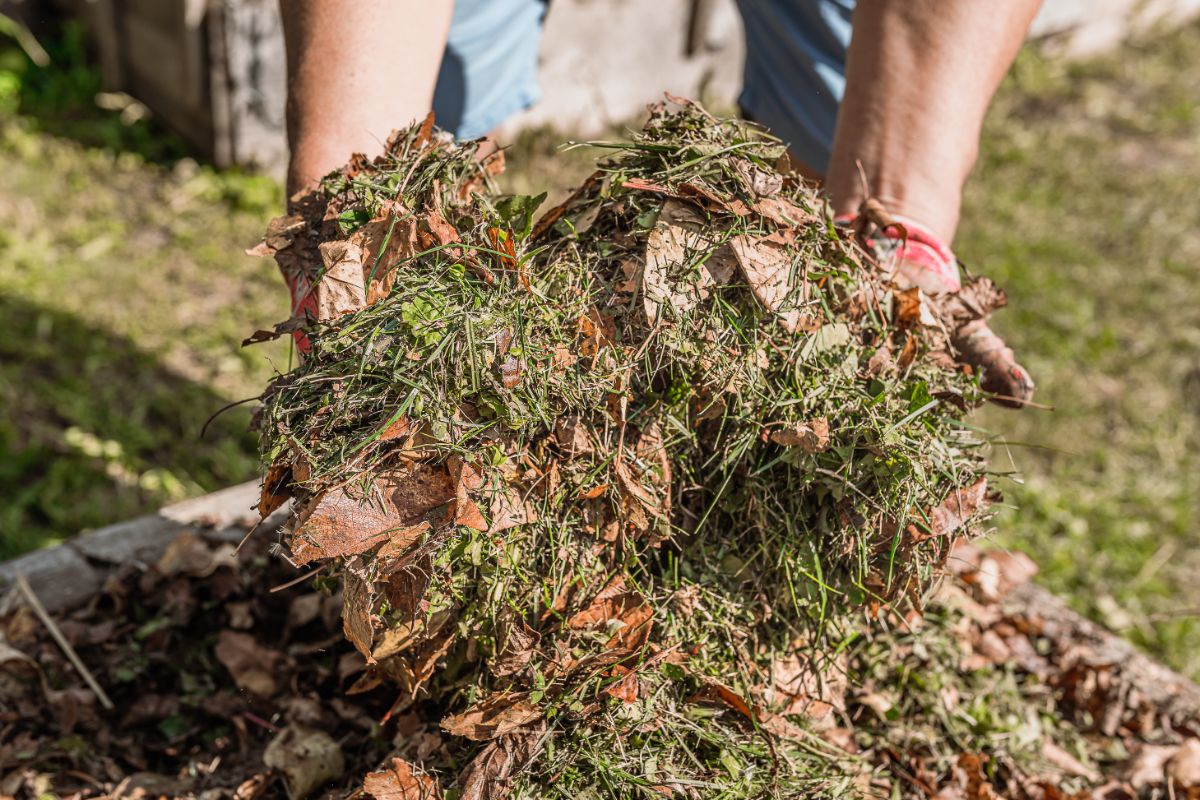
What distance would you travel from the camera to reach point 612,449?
5.13 ft

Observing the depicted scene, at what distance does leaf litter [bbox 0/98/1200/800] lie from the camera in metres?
1.45

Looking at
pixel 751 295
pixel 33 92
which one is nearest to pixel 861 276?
pixel 751 295

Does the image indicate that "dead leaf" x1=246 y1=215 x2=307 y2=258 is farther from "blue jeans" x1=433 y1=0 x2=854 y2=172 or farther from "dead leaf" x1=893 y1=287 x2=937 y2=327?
"blue jeans" x1=433 y1=0 x2=854 y2=172

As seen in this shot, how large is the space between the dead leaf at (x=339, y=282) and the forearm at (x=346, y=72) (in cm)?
30

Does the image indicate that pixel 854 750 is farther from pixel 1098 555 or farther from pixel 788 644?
pixel 1098 555

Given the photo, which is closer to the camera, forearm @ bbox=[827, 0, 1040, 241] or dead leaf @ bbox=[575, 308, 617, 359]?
dead leaf @ bbox=[575, 308, 617, 359]

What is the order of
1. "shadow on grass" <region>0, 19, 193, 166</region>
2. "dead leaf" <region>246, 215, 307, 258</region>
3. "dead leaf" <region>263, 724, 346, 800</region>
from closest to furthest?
"dead leaf" <region>246, 215, 307, 258</region>
"dead leaf" <region>263, 724, 346, 800</region>
"shadow on grass" <region>0, 19, 193, 166</region>

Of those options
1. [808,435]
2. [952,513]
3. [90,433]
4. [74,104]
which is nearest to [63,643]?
[90,433]

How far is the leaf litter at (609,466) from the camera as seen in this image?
4.74ft

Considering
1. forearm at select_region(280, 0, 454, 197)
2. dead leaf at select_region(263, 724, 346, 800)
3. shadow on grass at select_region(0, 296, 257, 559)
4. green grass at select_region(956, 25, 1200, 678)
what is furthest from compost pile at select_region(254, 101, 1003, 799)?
shadow on grass at select_region(0, 296, 257, 559)

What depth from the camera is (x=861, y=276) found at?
65.7 inches

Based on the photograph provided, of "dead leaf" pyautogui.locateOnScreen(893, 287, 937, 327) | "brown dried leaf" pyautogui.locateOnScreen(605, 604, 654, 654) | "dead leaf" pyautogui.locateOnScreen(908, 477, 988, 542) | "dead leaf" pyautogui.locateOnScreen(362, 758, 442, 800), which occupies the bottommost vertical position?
"dead leaf" pyautogui.locateOnScreen(362, 758, 442, 800)

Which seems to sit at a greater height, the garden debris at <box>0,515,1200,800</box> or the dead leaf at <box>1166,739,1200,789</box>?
the garden debris at <box>0,515,1200,800</box>

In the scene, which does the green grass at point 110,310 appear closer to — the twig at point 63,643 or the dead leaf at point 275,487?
the twig at point 63,643
